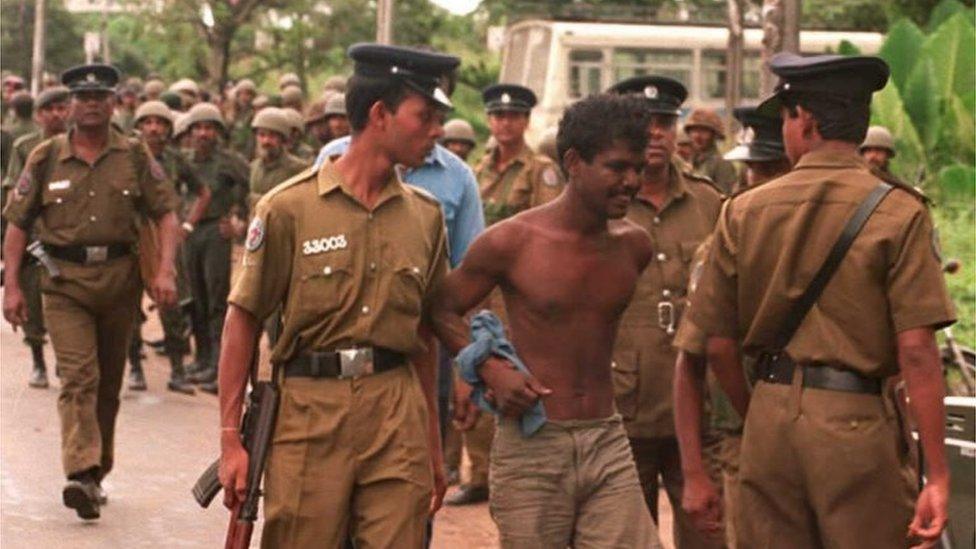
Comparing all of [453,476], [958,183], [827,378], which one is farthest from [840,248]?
[958,183]

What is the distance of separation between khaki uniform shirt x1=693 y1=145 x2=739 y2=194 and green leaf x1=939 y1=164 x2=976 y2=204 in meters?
2.67

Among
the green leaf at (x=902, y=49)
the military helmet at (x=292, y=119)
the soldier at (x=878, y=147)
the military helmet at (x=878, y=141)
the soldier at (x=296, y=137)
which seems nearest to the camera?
the soldier at (x=878, y=147)

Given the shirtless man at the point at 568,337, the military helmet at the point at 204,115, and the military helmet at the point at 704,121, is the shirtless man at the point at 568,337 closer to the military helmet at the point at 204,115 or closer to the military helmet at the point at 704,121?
the military helmet at the point at 704,121

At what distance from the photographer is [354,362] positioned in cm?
695

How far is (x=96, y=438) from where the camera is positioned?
36.1ft

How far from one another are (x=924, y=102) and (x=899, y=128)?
78 centimetres

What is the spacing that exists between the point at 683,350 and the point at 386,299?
2.91 ft

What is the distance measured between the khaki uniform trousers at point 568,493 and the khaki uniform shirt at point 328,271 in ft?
1.62

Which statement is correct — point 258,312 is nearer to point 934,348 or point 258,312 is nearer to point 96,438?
point 934,348

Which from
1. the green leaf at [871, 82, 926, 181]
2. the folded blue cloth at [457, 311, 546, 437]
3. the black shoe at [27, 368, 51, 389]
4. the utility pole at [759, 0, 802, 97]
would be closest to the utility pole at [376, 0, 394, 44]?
the green leaf at [871, 82, 926, 181]

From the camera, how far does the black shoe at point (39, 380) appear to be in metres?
16.2

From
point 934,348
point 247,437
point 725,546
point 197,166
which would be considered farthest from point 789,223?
point 197,166

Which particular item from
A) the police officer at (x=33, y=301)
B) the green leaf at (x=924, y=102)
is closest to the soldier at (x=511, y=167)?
the police officer at (x=33, y=301)

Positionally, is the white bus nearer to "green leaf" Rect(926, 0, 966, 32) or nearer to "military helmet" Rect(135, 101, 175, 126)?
"green leaf" Rect(926, 0, 966, 32)
